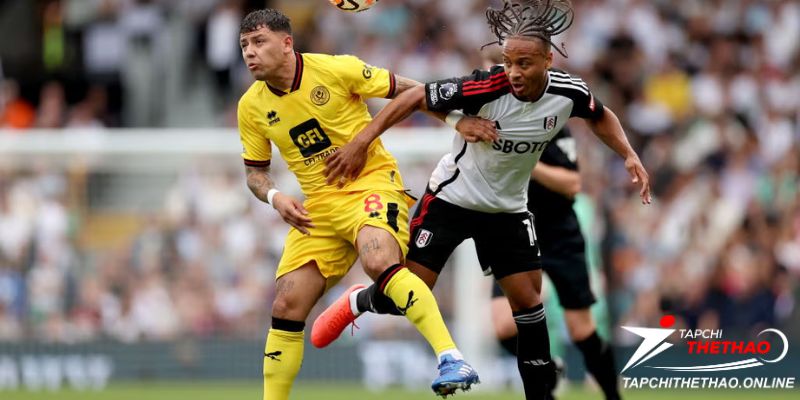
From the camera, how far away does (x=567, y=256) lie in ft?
36.8

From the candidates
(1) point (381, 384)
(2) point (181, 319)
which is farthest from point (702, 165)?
(2) point (181, 319)

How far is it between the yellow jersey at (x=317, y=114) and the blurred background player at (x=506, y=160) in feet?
0.85

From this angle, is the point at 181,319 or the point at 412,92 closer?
the point at 412,92

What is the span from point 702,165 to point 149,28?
8.18m

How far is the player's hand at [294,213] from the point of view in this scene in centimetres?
936

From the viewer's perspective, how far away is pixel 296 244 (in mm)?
9750

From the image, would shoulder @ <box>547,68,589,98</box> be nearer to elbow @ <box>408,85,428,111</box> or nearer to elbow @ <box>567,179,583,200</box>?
elbow @ <box>408,85,428,111</box>

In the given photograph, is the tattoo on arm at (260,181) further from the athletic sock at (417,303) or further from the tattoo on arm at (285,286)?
the athletic sock at (417,303)

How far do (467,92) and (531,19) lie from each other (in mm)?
605

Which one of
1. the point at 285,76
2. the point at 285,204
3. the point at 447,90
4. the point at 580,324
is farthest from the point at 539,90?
the point at 580,324

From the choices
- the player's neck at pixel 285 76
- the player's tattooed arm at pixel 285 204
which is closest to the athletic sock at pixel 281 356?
the player's tattooed arm at pixel 285 204

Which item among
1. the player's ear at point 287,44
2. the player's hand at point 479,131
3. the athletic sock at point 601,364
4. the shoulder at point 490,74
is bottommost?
the athletic sock at point 601,364

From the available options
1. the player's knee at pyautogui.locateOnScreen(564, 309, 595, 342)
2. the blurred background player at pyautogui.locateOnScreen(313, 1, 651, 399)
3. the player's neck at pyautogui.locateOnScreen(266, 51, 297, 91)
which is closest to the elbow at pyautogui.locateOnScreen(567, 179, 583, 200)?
the player's knee at pyautogui.locateOnScreen(564, 309, 595, 342)

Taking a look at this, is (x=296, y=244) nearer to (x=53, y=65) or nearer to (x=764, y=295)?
(x=764, y=295)
